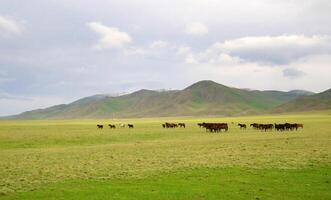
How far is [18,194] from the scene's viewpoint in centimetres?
1562

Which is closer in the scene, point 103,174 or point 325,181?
point 325,181

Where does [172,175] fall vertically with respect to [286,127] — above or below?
below

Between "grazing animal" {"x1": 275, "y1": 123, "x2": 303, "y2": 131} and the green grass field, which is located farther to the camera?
"grazing animal" {"x1": 275, "y1": 123, "x2": 303, "y2": 131}

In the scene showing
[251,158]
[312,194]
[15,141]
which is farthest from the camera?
[15,141]

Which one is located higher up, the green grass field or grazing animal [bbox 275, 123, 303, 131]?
grazing animal [bbox 275, 123, 303, 131]

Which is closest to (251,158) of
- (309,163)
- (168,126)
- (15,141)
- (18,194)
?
(309,163)

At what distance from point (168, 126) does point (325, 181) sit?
2140 inches

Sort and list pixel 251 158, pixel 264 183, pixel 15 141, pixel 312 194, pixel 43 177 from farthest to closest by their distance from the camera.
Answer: pixel 15 141
pixel 251 158
pixel 43 177
pixel 264 183
pixel 312 194

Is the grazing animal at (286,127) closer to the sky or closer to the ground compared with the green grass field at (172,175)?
closer to the sky

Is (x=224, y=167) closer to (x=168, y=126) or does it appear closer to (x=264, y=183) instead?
(x=264, y=183)

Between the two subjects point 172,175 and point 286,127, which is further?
point 286,127

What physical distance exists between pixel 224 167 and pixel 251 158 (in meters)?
3.85

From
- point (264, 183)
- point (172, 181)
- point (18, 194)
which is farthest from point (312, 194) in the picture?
point (18, 194)

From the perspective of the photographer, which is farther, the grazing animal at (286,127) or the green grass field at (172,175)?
the grazing animal at (286,127)
